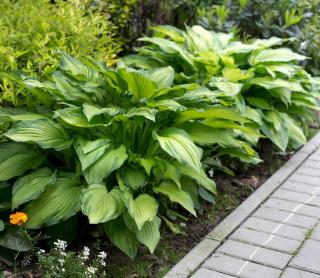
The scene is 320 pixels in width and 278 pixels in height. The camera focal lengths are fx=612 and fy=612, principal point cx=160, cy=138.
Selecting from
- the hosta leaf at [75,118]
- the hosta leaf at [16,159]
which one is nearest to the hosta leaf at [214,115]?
the hosta leaf at [75,118]

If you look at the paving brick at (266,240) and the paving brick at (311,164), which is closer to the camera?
the paving brick at (266,240)

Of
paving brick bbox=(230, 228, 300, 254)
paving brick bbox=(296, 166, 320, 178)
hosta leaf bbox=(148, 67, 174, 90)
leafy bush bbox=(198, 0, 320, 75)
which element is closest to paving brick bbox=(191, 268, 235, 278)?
paving brick bbox=(230, 228, 300, 254)

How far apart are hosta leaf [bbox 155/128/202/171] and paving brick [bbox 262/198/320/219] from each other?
42.2 inches

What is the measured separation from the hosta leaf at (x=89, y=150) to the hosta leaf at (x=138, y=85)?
419 millimetres

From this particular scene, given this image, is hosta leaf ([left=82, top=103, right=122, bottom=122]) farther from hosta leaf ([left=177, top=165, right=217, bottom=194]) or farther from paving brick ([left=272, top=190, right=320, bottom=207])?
paving brick ([left=272, top=190, right=320, bottom=207])

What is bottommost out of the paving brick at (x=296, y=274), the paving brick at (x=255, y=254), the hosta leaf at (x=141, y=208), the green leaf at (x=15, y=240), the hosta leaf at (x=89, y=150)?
the paving brick at (x=255, y=254)

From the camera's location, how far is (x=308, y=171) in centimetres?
525

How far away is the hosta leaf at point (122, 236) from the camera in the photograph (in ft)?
11.3

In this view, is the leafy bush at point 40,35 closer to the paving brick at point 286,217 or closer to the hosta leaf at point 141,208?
the hosta leaf at point 141,208

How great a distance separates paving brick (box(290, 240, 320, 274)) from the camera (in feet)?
11.7

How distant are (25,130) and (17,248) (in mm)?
678

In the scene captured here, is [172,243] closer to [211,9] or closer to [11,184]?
[11,184]

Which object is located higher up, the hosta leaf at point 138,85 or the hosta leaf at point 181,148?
the hosta leaf at point 138,85

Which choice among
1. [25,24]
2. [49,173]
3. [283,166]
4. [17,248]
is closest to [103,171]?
[49,173]
